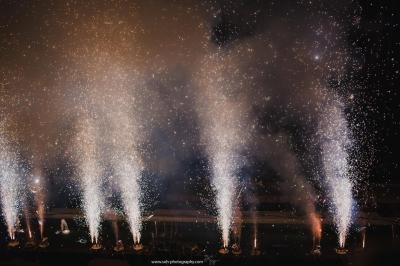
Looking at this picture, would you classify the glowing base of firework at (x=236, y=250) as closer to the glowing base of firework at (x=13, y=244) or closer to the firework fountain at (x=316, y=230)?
the firework fountain at (x=316, y=230)

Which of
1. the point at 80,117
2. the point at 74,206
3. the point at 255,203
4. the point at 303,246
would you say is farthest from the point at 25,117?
the point at 303,246

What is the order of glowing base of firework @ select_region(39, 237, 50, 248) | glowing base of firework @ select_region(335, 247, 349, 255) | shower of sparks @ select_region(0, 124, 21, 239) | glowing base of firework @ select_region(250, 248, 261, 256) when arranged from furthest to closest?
1. shower of sparks @ select_region(0, 124, 21, 239)
2. glowing base of firework @ select_region(39, 237, 50, 248)
3. glowing base of firework @ select_region(250, 248, 261, 256)
4. glowing base of firework @ select_region(335, 247, 349, 255)

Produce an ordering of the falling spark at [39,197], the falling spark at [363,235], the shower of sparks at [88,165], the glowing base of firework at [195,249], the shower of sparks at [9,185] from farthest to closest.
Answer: the shower of sparks at [88,165] → the shower of sparks at [9,185] → the falling spark at [39,197] → the falling spark at [363,235] → the glowing base of firework at [195,249]

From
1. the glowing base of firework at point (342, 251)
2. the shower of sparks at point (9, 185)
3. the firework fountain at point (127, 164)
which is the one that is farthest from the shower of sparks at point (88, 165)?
the glowing base of firework at point (342, 251)

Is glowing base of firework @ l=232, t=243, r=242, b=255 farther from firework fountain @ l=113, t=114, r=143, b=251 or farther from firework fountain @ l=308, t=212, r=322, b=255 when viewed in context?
firework fountain @ l=113, t=114, r=143, b=251

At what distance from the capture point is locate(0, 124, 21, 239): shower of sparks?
9.62 m

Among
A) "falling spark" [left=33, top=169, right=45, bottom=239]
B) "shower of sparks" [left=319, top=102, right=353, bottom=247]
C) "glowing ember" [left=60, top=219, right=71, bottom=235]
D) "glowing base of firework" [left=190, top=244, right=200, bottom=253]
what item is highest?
"shower of sparks" [left=319, top=102, right=353, bottom=247]

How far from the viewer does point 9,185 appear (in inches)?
452

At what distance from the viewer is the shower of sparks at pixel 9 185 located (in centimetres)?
962

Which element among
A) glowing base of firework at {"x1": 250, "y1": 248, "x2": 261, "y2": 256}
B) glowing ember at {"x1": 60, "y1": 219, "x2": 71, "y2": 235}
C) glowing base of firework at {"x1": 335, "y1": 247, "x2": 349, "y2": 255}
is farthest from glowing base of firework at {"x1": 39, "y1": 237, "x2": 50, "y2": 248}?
glowing base of firework at {"x1": 335, "y1": 247, "x2": 349, "y2": 255}

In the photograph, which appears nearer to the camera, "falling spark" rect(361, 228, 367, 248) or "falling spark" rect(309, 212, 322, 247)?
"falling spark" rect(361, 228, 367, 248)

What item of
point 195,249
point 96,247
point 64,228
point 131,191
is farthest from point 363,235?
point 64,228

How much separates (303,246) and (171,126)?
6581 mm

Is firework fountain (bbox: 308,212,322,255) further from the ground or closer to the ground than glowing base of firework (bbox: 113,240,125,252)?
further from the ground
